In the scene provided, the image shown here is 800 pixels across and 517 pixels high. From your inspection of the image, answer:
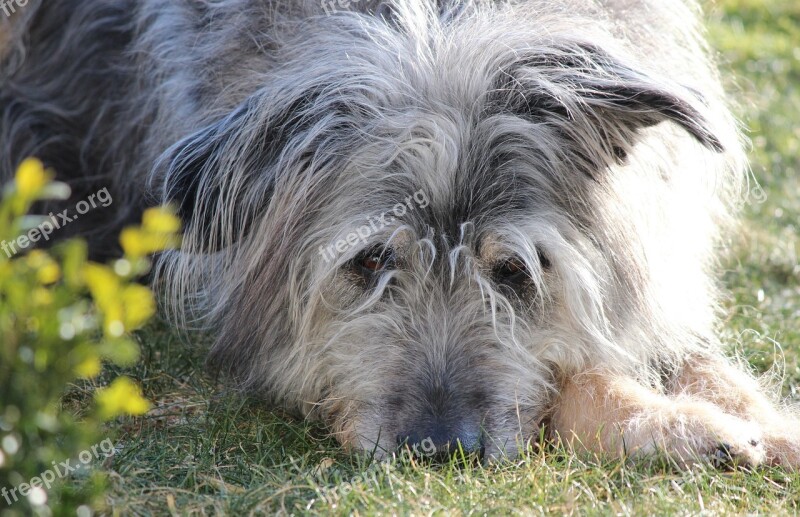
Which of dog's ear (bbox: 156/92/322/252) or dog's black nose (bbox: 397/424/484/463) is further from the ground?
dog's ear (bbox: 156/92/322/252)

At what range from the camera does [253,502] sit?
2.94 meters

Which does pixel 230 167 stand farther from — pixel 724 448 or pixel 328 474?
pixel 724 448

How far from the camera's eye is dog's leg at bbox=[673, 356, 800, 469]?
10.7 feet

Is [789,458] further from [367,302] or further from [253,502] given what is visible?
[253,502]

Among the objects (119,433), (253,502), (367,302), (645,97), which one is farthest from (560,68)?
(119,433)

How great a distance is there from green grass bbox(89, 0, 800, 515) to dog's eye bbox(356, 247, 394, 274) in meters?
0.64
